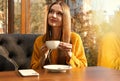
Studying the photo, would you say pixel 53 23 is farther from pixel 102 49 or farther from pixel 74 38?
pixel 102 49

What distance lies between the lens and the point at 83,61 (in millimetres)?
1805

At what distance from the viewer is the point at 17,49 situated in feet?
6.57

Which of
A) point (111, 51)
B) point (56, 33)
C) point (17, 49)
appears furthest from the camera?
point (111, 51)

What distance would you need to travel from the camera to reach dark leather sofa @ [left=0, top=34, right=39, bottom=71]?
6.32ft

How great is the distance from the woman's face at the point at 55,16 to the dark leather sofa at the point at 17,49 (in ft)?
1.15

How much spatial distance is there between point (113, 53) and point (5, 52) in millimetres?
897

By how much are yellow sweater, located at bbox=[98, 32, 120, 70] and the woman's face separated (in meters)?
0.56

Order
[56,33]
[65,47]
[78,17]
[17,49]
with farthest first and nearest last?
[78,17] → [17,49] → [56,33] → [65,47]

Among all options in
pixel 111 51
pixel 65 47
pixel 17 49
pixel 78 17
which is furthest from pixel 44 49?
pixel 78 17

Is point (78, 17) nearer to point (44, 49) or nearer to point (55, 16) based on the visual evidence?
point (55, 16)

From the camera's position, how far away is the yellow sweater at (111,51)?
2.15 m

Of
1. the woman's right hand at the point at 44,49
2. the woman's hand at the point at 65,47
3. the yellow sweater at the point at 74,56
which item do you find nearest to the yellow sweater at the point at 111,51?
the yellow sweater at the point at 74,56

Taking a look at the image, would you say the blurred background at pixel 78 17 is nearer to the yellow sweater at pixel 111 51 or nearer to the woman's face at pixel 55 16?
the yellow sweater at pixel 111 51

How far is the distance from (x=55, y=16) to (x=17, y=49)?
17.4 inches
